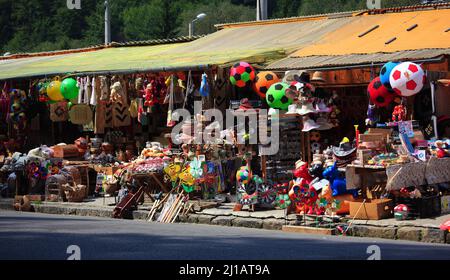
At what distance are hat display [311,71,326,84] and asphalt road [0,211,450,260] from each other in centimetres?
364

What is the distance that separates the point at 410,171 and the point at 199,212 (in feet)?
13.3

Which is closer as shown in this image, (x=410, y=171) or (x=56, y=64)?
(x=410, y=171)

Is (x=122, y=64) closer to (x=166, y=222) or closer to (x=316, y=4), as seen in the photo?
(x=166, y=222)

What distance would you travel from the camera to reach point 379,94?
59.1 ft

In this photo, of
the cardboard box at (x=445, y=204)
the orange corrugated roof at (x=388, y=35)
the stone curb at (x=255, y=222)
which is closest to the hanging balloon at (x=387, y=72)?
the orange corrugated roof at (x=388, y=35)

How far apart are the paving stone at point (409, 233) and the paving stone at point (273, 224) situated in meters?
2.20

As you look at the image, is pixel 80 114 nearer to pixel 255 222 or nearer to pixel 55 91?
pixel 55 91

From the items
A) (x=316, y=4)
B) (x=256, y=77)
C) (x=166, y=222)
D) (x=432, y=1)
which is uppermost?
(x=316, y=4)

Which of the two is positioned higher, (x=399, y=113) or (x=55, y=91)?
(x=55, y=91)

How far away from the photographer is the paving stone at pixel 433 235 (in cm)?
1485

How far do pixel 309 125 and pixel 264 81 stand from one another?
4.61 ft

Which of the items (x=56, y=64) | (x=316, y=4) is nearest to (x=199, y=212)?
(x=56, y=64)

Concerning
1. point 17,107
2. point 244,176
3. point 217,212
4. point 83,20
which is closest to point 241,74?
point 244,176
